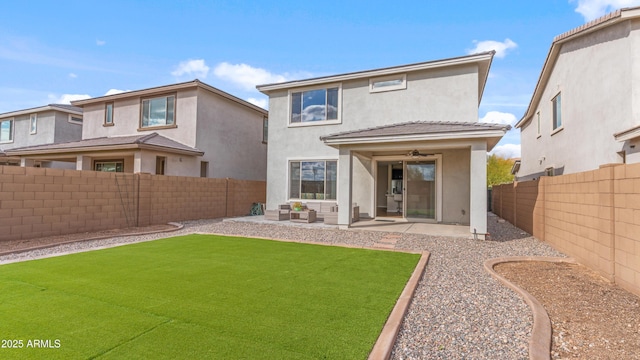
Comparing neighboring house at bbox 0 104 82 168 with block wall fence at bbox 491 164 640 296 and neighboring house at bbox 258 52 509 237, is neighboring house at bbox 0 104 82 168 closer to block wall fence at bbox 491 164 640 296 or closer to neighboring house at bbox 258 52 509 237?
neighboring house at bbox 258 52 509 237

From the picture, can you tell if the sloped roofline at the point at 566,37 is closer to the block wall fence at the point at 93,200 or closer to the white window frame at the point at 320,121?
the white window frame at the point at 320,121

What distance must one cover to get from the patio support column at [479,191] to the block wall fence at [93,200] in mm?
11258

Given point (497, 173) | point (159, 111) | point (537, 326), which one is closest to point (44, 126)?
point (159, 111)

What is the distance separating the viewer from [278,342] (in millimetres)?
3062

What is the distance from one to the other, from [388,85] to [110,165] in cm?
1655

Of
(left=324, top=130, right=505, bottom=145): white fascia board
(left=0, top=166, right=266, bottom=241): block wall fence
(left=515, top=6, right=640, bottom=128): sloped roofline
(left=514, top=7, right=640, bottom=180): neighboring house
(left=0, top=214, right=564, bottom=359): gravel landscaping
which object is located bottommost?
(left=0, top=214, right=564, bottom=359): gravel landscaping

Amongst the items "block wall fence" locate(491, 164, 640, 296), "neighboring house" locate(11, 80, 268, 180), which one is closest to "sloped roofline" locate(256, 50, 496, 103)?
"neighboring house" locate(11, 80, 268, 180)

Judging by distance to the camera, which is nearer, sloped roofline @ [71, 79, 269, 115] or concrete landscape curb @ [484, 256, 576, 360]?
concrete landscape curb @ [484, 256, 576, 360]

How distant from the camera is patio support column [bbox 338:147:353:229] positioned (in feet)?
36.3

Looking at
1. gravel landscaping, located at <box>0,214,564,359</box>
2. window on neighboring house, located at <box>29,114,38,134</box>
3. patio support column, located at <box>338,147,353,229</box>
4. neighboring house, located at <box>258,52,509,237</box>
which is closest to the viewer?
gravel landscaping, located at <box>0,214,564,359</box>

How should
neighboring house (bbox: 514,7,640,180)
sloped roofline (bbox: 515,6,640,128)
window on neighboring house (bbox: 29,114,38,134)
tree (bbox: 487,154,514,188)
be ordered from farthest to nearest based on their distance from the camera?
tree (bbox: 487,154,514,188)
window on neighboring house (bbox: 29,114,38,134)
sloped roofline (bbox: 515,6,640,128)
neighboring house (bbox: 514,7,640,180)

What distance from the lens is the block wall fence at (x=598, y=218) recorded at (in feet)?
15.4

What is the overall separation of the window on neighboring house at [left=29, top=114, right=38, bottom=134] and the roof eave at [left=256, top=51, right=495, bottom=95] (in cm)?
2014

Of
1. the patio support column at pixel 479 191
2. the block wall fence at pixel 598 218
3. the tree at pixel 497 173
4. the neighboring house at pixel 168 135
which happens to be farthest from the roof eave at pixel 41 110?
the tree at pixel 497 173
